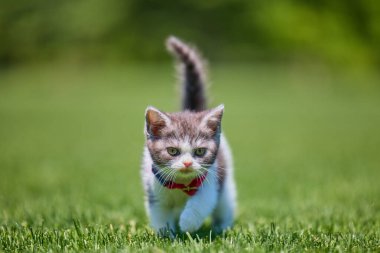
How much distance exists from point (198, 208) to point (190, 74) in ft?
4.12

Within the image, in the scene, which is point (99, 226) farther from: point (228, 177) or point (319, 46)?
point (319, 46)

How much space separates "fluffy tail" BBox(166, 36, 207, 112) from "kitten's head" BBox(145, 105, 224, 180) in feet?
2.67

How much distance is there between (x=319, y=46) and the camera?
28.6m

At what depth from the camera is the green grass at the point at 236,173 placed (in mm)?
3076

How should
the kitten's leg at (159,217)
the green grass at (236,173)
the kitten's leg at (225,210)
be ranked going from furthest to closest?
the kitten's leg at (225,210) < the kitten's leg at (159,217) < the green grass at (236,173)

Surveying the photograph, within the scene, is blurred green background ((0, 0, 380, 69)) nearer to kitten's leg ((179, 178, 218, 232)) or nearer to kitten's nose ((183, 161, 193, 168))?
kitten's leg ((179, 178, 218, 232))

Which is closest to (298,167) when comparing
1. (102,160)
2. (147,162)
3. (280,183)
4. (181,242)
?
(280,183)

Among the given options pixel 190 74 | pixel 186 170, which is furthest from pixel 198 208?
pixel 190 74

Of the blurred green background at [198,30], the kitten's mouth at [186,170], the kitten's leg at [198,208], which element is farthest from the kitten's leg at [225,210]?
the blurred green background at [198,30]

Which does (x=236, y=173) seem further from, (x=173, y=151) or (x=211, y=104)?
(x=173, y=151)

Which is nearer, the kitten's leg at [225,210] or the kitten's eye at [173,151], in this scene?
the kitten's eye at [173,151]

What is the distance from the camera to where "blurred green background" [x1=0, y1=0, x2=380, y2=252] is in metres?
4.07

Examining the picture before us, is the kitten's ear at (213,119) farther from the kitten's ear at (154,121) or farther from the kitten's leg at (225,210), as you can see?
the kitten's leg at (225,210)

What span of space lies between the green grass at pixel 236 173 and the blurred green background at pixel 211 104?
1.0 inches
